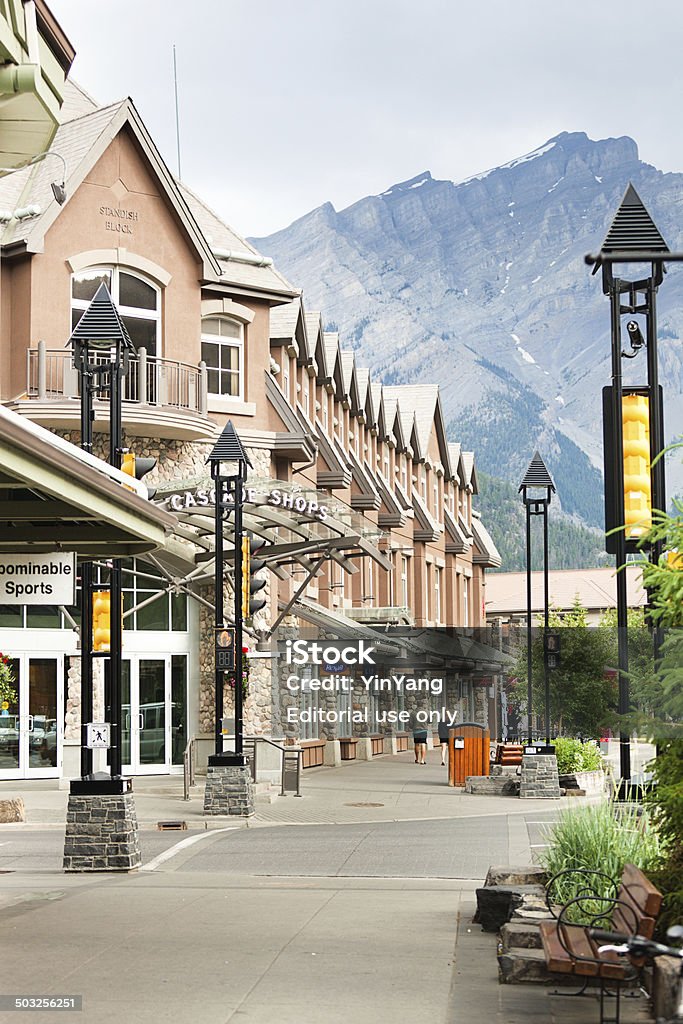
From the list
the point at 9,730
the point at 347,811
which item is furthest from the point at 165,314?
the point at 347,811

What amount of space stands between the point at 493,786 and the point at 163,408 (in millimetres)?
11645

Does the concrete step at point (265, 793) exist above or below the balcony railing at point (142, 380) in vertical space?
below

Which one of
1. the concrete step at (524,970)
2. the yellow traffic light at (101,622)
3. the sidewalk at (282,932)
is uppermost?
Result: the yellow traffic light at (101,622)

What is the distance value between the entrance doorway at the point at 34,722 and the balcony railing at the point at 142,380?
6.39m

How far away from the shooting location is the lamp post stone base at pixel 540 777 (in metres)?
29.0

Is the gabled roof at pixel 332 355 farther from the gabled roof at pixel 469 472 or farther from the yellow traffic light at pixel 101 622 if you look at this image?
the yellow traffic light at pixel 101 622

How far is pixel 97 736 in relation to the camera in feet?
55.1

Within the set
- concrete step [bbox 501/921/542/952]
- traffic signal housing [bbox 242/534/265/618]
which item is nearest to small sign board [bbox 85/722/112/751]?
concrete step [bbox 501/921/542/952]

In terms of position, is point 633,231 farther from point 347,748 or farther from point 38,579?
point 347,748

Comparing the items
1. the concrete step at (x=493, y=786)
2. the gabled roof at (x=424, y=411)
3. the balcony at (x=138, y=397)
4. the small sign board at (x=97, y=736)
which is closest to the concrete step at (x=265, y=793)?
the concrete step at (x=493, y=786)

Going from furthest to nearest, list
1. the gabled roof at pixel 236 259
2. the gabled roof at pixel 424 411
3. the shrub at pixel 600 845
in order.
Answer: the gabled roof at pixel 424 411 < the gabled roof at pixel 236 259 < the shrub at pixel 600 845

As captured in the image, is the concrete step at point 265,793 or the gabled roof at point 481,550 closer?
the concrete step at point 265,793

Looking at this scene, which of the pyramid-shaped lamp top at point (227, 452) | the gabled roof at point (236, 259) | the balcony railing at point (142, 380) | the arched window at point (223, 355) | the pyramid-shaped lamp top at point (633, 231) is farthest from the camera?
the gabled roof at point (236, 259)

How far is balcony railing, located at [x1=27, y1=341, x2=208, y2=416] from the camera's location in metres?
32.5
